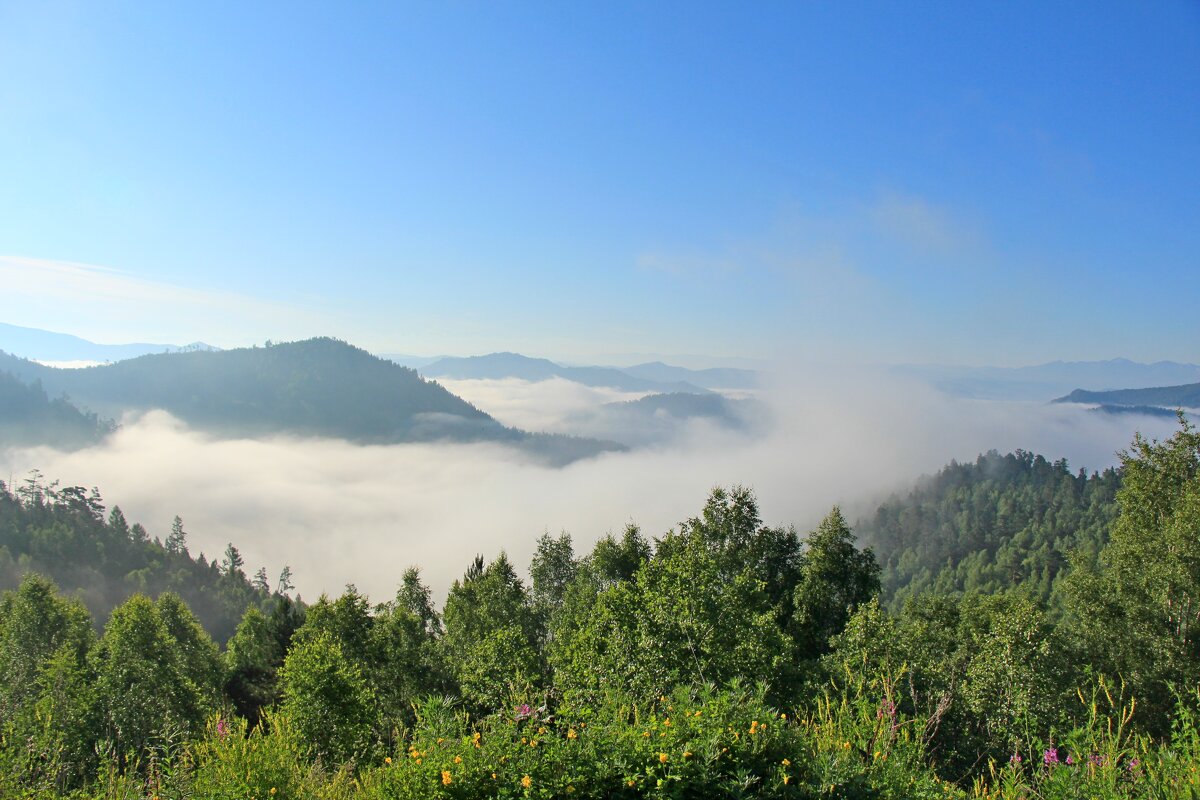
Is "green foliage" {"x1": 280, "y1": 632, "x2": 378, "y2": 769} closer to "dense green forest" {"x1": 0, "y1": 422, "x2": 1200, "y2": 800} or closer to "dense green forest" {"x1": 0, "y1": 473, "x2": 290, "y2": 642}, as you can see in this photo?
"dense green forest" {"x1": 0, "y1": 422, "x2": 1200, "y2": 800}

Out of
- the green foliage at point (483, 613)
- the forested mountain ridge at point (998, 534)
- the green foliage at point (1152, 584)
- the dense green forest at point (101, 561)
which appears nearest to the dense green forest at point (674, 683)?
the green foliage at point (1152, 584)

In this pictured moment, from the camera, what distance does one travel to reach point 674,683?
33.3 ft

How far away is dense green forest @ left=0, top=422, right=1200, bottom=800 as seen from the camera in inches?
206

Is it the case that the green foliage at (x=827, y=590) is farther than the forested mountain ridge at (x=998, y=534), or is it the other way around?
the forested mountain ridge at (x=998, y=534)

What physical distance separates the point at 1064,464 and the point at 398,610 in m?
211

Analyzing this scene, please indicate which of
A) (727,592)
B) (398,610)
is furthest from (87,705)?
(727,592)

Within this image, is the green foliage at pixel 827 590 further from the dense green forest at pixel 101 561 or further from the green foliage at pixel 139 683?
the dense green forest at pixel 101 561

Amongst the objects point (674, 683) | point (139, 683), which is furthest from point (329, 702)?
point (139, 683)

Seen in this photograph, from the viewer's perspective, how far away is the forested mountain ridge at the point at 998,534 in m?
128

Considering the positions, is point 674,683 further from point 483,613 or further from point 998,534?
point 998,534

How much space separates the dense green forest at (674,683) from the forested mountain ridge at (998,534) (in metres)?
102

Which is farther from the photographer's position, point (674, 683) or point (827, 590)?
point (827, 590)

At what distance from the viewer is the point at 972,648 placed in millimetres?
24484

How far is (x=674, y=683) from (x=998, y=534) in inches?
7241
